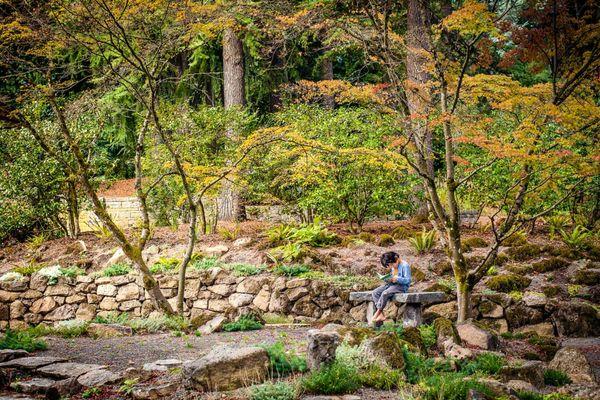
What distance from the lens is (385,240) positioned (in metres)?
10.5

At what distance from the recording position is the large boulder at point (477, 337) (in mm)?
6449

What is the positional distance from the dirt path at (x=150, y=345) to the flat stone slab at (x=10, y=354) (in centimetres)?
33

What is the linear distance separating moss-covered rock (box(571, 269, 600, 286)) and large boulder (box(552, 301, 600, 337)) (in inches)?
29.4

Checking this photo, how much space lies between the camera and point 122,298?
34.7ft

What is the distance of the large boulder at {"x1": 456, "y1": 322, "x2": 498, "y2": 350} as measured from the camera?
21.2ft

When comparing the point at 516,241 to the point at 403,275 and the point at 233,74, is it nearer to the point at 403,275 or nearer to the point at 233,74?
the point at 403,275

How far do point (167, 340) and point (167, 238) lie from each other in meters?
5.30

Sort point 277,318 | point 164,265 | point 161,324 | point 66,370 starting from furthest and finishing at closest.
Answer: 1. point 164,265
2. point 277,318
3. point 161,324
4. point 66,370

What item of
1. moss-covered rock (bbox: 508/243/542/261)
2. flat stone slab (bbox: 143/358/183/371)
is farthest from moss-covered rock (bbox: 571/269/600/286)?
flat stone slab (bbox: 143/358/183/371)

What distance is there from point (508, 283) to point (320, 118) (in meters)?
5.73

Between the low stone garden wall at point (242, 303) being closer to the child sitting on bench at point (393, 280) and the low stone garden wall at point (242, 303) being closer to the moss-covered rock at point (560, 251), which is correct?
the child sitting on bench at point (393, 280)

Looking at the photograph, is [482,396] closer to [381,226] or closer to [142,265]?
[142,265]

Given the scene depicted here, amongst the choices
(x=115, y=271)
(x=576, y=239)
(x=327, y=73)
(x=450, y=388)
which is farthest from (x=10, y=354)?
(x=327, y=73)

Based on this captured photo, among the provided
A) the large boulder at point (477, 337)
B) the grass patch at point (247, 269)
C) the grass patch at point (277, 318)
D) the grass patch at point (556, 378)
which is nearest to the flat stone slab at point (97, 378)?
the grass patch at point (277, 318)
